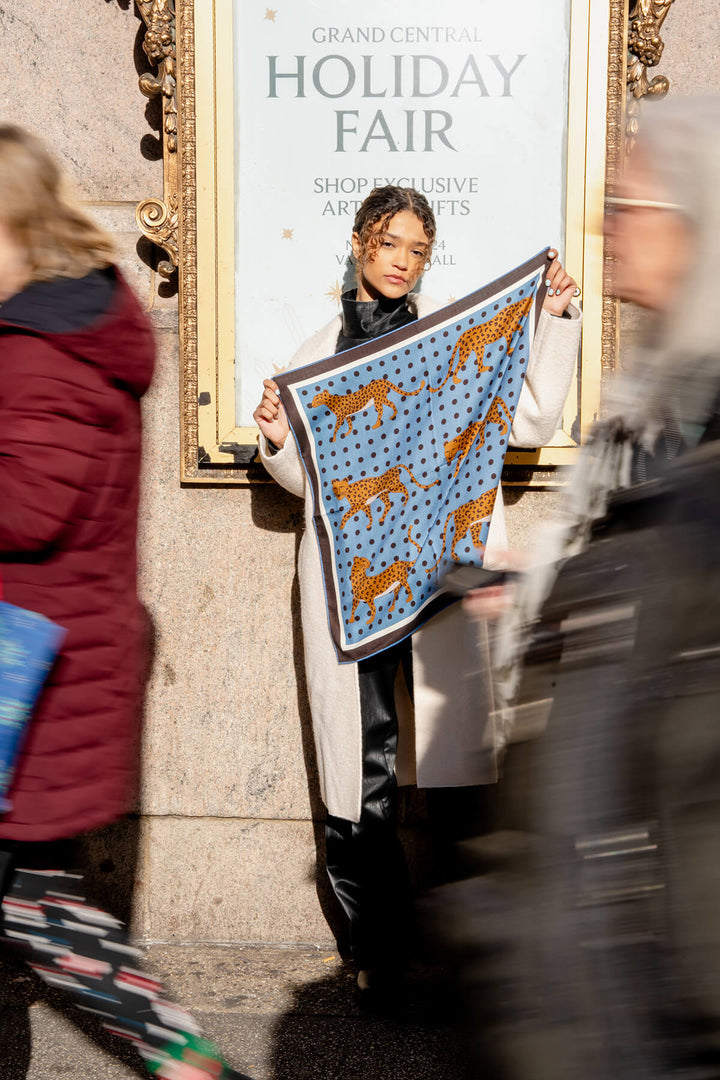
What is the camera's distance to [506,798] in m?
1.36

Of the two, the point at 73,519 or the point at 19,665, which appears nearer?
the point at 19,665

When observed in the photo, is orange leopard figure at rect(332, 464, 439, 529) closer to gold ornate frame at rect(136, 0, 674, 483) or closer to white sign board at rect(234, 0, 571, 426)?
gold ornate frame at rect(136, 0, 674, 483)

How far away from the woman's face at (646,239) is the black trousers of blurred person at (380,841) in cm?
196

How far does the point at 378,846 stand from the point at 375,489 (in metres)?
1.07

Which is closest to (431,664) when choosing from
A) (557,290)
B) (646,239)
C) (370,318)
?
(370,318)

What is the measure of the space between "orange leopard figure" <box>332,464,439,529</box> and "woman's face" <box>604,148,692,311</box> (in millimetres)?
1769

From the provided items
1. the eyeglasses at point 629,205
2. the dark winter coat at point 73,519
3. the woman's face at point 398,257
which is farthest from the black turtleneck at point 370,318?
the eyeglasses at point 629,205

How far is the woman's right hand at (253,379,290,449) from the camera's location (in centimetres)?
323

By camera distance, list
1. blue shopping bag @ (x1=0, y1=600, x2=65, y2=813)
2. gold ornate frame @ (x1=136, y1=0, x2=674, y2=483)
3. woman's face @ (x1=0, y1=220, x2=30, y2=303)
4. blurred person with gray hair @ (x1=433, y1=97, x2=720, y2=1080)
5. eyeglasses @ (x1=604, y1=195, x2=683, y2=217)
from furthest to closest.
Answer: gold ornate frame @ (x1=136, y1=0, x2=674, y2=483)
woman's face @ (x1=0, y1=220, x2=30, y2=303)
blue shopping bag @ (x1=0, y1=600, x2=65, y2=813)
eyeglasses @ (x1=604, y1=195, x2=683, y2=217)
blurred person with gray hair @ (x1=433, y1=97, x2=720, y2=1080)

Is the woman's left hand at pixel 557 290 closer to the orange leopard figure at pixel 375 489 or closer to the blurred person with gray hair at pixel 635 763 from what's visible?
the orange leopard figure at pixel 375 489

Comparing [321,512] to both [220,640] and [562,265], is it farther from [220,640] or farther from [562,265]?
[562,265]

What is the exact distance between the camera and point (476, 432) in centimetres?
326

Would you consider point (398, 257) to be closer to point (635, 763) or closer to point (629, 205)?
point (629, 205)

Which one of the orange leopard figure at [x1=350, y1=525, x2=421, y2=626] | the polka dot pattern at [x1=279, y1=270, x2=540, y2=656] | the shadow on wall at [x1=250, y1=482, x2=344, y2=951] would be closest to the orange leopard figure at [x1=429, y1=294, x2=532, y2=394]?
the polka dot pattern at [x1=279, y1=270, x2=540, y2=656]
